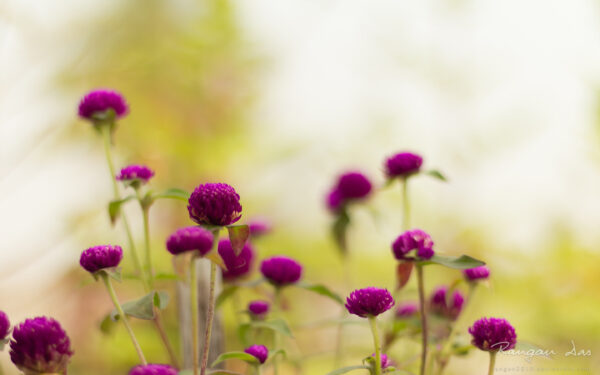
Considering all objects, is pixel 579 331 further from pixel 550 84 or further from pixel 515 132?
pixel 550 84

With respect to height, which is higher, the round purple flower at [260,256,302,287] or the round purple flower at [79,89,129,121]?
the round purple flower at [79,89,129,121]

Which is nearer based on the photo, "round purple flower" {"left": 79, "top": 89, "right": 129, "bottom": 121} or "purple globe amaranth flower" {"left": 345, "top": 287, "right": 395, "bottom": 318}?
"purple globe amaranth flower" {"left": 345, "top": 287, "right": 395, "bottom": 318}

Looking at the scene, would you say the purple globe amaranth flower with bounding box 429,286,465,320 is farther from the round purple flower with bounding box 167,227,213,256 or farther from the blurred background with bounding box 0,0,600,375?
the blurred background with bounding box 0,0,600,375

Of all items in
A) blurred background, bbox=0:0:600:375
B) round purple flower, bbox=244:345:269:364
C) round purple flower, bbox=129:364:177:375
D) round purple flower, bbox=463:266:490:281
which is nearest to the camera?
round purple flower, bbox=129:364:177:375

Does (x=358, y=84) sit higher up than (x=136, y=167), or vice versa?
(x=358, y=84)

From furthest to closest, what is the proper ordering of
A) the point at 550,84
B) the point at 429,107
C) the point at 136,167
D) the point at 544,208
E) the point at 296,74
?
the point at 296,74 → the point at 429,107 → the point at 550,84 → the point at 544,208 → the point at 136,167

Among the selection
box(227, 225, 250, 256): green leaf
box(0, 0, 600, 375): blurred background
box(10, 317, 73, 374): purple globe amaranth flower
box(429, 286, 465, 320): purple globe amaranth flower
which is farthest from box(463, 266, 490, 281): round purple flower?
box(0, 0, 600, 375): blurred background

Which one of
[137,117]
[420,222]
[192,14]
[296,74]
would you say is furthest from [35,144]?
[420,222]

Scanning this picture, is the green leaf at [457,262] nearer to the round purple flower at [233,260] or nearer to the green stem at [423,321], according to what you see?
the green stem at [423,321]
